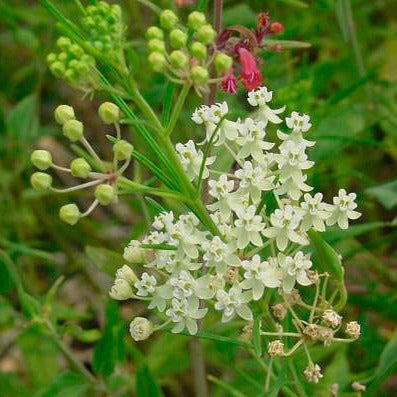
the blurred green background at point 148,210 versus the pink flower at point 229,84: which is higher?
the pink flower at point 229,84

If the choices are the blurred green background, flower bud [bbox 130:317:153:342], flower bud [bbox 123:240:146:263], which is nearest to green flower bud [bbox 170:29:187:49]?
flower bud [bbox 123:240:146:263]

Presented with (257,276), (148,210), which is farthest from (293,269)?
(148,210)

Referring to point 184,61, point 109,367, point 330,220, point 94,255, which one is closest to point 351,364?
point 109,367

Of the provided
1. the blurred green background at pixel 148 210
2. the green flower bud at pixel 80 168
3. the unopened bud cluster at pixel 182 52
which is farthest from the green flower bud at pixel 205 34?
the blurred green background at pixel 148 210

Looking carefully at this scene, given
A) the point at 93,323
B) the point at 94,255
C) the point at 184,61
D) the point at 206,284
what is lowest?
the point at 93,323

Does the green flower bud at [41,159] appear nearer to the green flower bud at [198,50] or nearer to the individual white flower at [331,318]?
the green flower bud at [198,50]

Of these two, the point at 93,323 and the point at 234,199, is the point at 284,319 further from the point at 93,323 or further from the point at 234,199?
the point at 93,323
